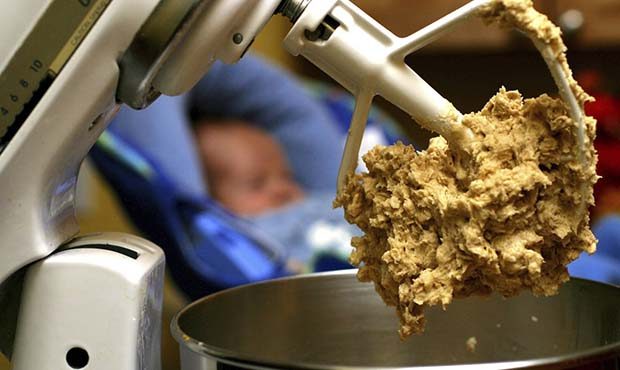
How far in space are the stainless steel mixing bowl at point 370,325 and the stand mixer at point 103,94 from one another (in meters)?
0.07

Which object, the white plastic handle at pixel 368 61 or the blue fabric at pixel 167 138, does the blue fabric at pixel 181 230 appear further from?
the white plastic handle at pixel 368 61

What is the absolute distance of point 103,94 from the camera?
1.78 feet

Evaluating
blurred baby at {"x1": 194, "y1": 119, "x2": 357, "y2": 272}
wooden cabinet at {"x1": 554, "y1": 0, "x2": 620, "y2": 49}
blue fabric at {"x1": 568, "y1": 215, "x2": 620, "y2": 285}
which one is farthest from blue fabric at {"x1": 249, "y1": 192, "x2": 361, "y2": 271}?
wooden cabinet at {"x1": 554, "y1": 0, "x2": 620, "y2": 49}

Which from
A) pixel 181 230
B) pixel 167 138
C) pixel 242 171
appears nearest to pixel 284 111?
pixel 242 171

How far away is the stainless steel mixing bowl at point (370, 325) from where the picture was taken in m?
0.62

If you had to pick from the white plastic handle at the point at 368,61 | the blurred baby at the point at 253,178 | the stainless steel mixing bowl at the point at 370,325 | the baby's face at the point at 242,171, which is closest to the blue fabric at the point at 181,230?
the blurred baby at the point at 253,178

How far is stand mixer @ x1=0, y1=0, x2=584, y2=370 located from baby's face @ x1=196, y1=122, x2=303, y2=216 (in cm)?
129

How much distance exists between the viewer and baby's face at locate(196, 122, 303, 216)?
73.8 inches

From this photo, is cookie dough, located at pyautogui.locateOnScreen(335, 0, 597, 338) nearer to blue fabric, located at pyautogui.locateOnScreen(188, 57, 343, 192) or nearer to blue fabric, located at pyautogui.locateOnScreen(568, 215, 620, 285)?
blue fabric, located at pyautogui.locateOnScreen(568, 215, 620, 285)

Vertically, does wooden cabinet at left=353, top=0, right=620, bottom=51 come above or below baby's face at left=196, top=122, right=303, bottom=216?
above

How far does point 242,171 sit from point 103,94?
1363 mm

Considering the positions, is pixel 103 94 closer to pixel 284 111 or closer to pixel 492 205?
pixel 492 205

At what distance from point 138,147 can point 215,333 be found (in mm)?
978

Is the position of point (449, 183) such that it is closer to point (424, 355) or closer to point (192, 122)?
point (424, 355)
